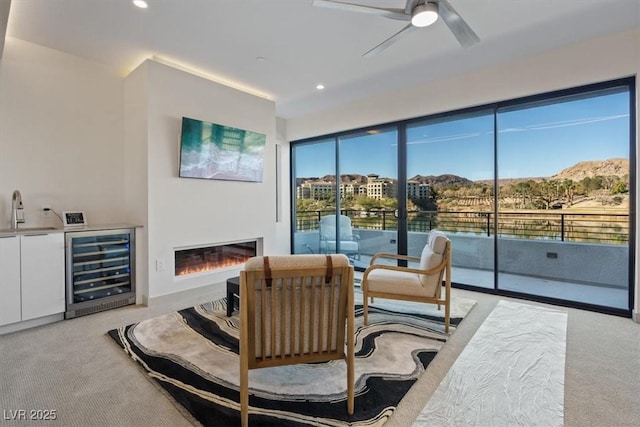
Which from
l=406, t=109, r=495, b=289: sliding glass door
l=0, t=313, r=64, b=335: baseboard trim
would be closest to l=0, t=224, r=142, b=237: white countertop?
l=0, t=313, r=64, b=335: baseboard trim

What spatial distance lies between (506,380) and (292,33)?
3525mm

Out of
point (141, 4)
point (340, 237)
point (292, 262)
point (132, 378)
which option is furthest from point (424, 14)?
point (340, 237)

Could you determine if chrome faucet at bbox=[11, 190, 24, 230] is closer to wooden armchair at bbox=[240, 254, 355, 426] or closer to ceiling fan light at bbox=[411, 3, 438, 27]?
wooden armchair at bbox=[240, 254, 355, 426]

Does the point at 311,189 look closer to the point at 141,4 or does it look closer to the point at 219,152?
Result: the point at 219,152

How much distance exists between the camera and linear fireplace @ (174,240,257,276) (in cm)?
384

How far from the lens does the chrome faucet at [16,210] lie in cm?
299

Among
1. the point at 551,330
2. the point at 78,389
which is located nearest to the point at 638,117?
the point at 551,330

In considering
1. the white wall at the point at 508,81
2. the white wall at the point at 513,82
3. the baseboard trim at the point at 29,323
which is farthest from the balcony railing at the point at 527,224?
the baseboard trim at the point at 29,323

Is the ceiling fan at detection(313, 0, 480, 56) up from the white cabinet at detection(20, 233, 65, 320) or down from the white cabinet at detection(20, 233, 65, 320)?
up

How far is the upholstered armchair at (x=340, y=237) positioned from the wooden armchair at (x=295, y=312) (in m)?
3.72

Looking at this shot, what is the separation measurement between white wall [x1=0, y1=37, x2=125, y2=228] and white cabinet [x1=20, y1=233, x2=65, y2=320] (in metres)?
0.61

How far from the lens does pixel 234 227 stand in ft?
14.1

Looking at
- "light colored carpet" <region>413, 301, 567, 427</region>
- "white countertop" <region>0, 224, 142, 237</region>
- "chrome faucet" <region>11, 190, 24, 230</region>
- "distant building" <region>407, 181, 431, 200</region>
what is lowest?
"light colored carpet" <region>413, 301, 567, 427</region>

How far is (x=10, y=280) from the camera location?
8.74ft
